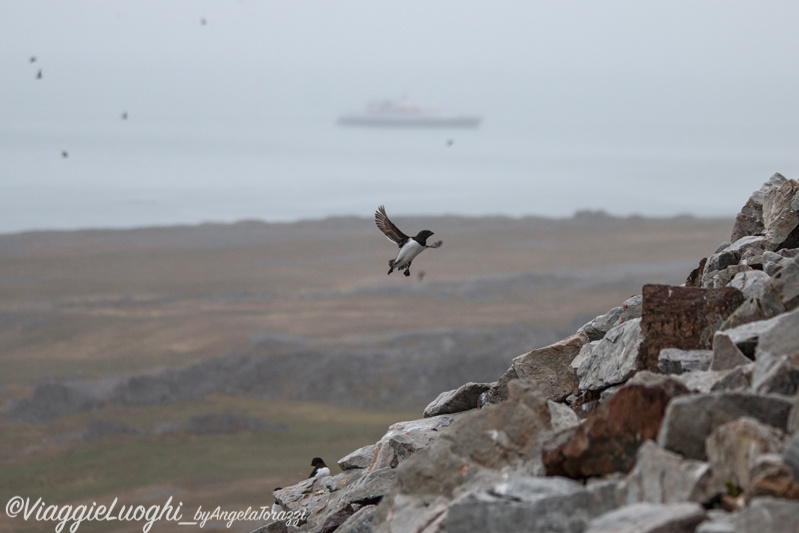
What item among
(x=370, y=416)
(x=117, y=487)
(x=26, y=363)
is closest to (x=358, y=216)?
(x=26, y=363)

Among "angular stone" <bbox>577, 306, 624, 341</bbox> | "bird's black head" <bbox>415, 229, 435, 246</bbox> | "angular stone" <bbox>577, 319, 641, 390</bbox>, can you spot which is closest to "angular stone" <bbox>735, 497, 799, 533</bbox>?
"angular stone" <bbox>577, 319, 641, 390</bbox>

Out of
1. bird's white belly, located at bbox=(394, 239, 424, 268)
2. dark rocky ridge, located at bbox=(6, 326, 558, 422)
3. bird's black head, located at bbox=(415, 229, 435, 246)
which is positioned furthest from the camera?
dark rocky ridge, located at bbox=(6, 326, 558, 422)

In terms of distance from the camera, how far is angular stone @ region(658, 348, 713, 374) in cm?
1009

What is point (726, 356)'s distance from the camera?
970 centimetres

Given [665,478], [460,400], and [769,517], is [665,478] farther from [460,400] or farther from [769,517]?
[460,400]

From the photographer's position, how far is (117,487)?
1486 inches

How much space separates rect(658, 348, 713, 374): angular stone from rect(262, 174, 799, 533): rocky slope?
2cm

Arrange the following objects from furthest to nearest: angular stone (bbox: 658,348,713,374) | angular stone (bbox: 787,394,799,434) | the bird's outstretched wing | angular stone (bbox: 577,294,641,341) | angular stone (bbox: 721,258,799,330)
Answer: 1. the bird's outstretched wing
2. angular stone (bbox: 577,294,641,341)
3. angular stone (bbox: 721,258,799,330)
4. angular stone (bbox: 658,348,713,374)
5. angular stone (bbox: 787,394,799,434)

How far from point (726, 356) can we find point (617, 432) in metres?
1.98

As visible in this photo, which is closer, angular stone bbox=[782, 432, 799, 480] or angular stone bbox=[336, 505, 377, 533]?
angular stone bbox=[782, 432, 799, 480]

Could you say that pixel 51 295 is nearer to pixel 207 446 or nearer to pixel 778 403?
pixel 207 446

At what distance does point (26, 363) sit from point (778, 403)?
6042cm

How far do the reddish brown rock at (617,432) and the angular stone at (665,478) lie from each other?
53 cm

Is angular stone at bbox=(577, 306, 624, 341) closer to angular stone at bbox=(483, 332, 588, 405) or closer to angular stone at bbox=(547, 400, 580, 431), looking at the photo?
angular stone at bbox=(483, 332, 588, 405)
